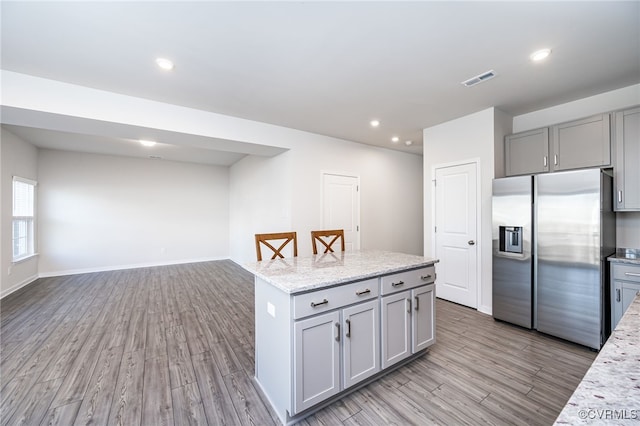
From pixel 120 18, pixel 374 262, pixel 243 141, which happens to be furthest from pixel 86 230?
pixel 374 262

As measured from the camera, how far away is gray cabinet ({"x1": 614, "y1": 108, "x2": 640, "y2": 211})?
268 centimetres

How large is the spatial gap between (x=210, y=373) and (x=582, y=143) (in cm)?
456

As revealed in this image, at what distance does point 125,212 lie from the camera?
652cm

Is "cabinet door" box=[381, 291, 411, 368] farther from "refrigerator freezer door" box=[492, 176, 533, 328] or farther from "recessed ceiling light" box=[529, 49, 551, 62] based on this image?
"recessed ceiling light" box=[529, 49, 551, 62]

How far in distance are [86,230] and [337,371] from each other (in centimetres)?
696

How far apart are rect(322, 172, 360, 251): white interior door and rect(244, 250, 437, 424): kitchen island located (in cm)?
237

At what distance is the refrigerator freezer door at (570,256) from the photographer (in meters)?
Result: 2.58

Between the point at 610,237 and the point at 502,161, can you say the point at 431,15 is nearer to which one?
the point at 502,161

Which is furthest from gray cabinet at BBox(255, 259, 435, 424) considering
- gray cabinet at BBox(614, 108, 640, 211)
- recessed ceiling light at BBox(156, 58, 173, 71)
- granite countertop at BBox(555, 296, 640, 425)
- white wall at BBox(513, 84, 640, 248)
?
white wall at BBox(513, 84, 640, 248)

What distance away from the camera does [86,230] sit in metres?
6.08

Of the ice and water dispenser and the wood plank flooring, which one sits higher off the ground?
the ice and water dispenser

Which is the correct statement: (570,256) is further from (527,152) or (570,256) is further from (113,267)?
(113,267)

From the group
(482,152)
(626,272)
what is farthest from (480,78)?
(626,272)

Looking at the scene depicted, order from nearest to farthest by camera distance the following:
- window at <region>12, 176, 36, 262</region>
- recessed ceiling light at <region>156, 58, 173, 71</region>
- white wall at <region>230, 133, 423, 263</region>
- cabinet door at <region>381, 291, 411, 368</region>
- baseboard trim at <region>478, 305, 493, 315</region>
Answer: cabinet door at <region>381, 291, 411, 368</region> < recessed ceiling light at <region>156, 58, 173, 71</region> < baseboard trim at <region>478, 305, 493, 315</region> < white wall at <region>230, 133, 423, 263</region> < window at <region>12, 176, 36, 262</region>
